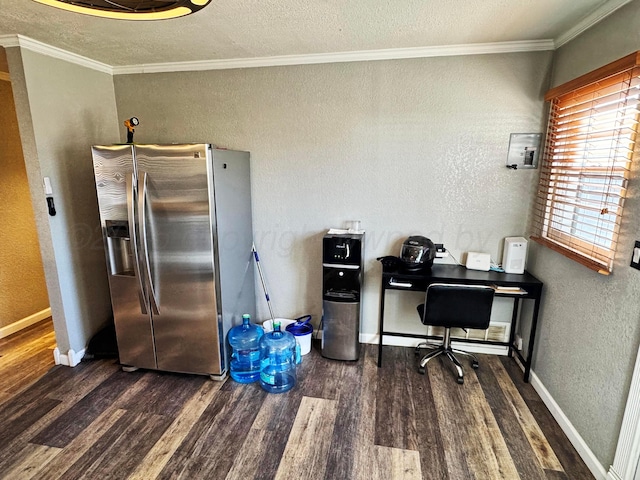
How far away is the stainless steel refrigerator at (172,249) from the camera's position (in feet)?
7.31

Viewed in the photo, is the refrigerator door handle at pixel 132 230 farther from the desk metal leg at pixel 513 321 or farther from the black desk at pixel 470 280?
the desk metal leg at pixel 513 321

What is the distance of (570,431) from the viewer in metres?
1.98

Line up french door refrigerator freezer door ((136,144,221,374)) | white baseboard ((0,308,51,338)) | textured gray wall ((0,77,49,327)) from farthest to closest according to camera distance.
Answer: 1. white baseboard ((0,308,51,338))
2. textured gray wall ((0,77,49,327))
3. french door refrigerator freezer door ((136,144,221,374))

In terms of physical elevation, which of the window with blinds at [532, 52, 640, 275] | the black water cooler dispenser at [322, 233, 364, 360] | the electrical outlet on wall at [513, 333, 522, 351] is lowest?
the electrical outlet on wall at [513, 333, 522, 351]

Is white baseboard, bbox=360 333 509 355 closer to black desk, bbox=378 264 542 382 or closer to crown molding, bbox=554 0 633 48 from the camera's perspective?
black desk, bbox=378 264 542 382

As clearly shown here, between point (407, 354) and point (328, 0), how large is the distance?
263cm

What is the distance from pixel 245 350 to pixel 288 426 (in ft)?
2.37

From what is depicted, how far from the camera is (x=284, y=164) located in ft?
9.46

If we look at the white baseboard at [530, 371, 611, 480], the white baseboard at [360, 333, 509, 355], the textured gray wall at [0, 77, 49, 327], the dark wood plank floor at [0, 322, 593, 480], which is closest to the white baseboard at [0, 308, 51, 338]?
the textured gray wall at [0, 77, 49, 327]

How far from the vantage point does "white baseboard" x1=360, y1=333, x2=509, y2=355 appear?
2.91 metres

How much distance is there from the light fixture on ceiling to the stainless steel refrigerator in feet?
2.31

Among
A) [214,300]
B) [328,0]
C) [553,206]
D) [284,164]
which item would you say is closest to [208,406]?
[214,300]

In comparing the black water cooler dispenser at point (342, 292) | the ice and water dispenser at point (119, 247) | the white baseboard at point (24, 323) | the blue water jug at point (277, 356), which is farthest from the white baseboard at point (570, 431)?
the white baseboard at point (24, 323)

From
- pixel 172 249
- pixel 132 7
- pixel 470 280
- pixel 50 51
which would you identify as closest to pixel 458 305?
pixel 470 280
